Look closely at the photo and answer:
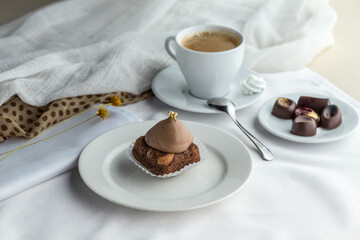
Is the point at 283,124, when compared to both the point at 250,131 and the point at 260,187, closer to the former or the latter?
the point at 250,131

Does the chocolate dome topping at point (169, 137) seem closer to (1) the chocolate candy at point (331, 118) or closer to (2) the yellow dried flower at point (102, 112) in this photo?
(2) the yellow dried flower at point (102, 112)

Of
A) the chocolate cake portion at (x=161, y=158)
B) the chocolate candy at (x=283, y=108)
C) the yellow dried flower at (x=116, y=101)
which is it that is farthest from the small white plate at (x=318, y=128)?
the yellow dried flower at (x=116, y=101)

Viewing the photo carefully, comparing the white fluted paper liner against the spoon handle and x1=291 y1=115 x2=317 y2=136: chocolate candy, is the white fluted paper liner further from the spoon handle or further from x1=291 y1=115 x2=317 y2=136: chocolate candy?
x1=291 y1=115 x2=317 y2=136: chocolate candy

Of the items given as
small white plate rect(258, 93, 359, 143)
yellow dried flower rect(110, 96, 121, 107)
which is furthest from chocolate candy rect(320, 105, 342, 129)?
yellow dried flower rect(110, 96, 121, 107)

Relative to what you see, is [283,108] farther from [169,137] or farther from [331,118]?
[169,137]

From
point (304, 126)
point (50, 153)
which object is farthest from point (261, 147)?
point (50, 153)

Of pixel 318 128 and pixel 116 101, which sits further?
pixel 116 101

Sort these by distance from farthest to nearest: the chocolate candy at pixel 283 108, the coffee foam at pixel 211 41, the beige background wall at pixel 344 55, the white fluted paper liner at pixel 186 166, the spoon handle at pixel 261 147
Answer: the beige background wall at pixel 344 55 < the coffee foam at pixel 211 41 < the chocolate candy at pixel 283 108 < the spoon handle at pixel 261 147 < the white fluted paper liner at pixel 186 166
